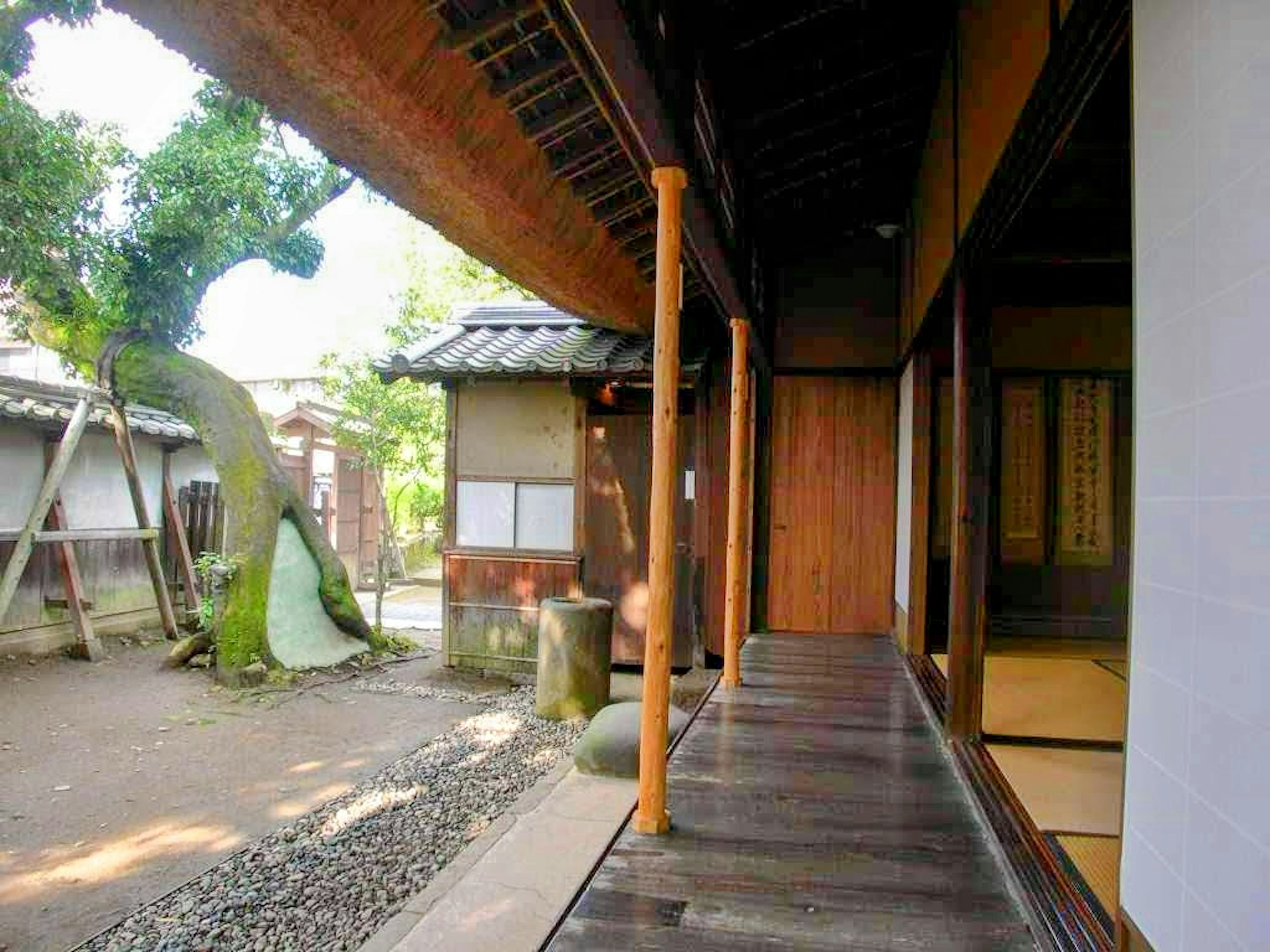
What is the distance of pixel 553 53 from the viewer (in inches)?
89.0

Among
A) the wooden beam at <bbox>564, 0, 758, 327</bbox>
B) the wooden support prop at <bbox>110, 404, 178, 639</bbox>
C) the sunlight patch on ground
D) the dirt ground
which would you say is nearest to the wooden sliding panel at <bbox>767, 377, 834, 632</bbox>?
the dirt ground

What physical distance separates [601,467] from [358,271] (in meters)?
12.5

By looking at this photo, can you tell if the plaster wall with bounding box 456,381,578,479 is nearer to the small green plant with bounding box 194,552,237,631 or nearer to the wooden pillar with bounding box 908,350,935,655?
the small green plant with bounding box 194,552,237,631

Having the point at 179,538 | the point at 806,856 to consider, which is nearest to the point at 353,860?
the point at 806,856

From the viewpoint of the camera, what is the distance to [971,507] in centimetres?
293

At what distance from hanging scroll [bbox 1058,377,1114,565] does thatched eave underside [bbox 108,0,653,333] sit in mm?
4069

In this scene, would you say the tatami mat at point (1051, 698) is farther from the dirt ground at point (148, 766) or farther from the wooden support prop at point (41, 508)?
the wooden support prop at point (41, 508)

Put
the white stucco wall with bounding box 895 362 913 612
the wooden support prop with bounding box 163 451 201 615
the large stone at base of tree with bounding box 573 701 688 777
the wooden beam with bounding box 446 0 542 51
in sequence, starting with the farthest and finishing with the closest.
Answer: the wooden support prop with bounding box 163 451 201 615 < the white stucco wall with bounding box 895 362 913 612 < the large stone at base of tree with bounding box 573 701 688 777 < the wooden beam with bounding box 446 0 542 51

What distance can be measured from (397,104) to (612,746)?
3.14 metres

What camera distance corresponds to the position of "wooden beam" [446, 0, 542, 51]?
197 centimetres

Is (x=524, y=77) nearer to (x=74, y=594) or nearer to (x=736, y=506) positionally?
(x=736, y=506)

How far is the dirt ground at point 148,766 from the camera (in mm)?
3262

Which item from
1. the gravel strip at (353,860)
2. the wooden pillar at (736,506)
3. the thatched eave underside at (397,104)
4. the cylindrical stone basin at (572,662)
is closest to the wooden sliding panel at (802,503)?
the cylindrical stone basin at (572,662)

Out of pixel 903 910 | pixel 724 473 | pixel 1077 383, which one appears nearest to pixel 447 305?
pixel 724 473
